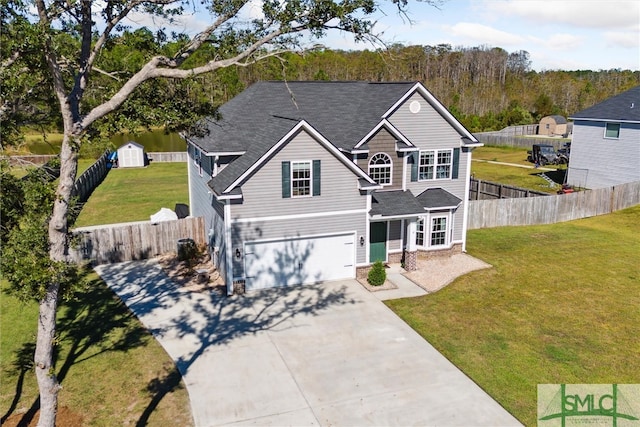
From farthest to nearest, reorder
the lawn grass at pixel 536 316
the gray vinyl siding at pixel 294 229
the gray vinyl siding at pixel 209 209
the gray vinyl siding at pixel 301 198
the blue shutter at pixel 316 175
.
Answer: the gray vinyl siding at pixel 209 209 → the blue shutter at pixel 316 175 → the gray vinyl siding at pixel 294 229 → the gray vinyl siding at pixel 301 198 → the lawn grass at pixel 536 316

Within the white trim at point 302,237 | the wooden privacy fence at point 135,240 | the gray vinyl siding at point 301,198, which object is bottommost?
the wooden privacy fence at point 135,240

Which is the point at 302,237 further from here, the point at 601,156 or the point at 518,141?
the point at 518,141

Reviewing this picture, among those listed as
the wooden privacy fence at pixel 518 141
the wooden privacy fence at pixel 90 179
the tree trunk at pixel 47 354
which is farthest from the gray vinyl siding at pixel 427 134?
the wooden privacy fence at pixel 518 141

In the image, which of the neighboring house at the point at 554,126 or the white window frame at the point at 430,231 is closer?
the white window frame at the point at 430,231

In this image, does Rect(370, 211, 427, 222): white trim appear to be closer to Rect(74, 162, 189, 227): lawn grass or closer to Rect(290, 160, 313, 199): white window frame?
Rect(290, 160, 313, 199): white window frame

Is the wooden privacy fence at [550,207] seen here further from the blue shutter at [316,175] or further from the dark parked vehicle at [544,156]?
the dark parked vehicle at [544,156]

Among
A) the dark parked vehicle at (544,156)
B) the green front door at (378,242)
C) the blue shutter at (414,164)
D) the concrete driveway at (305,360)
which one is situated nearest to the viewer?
the concrete driveway at (305,360)

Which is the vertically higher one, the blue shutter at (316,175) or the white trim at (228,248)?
the blue shutter at (316,175)
